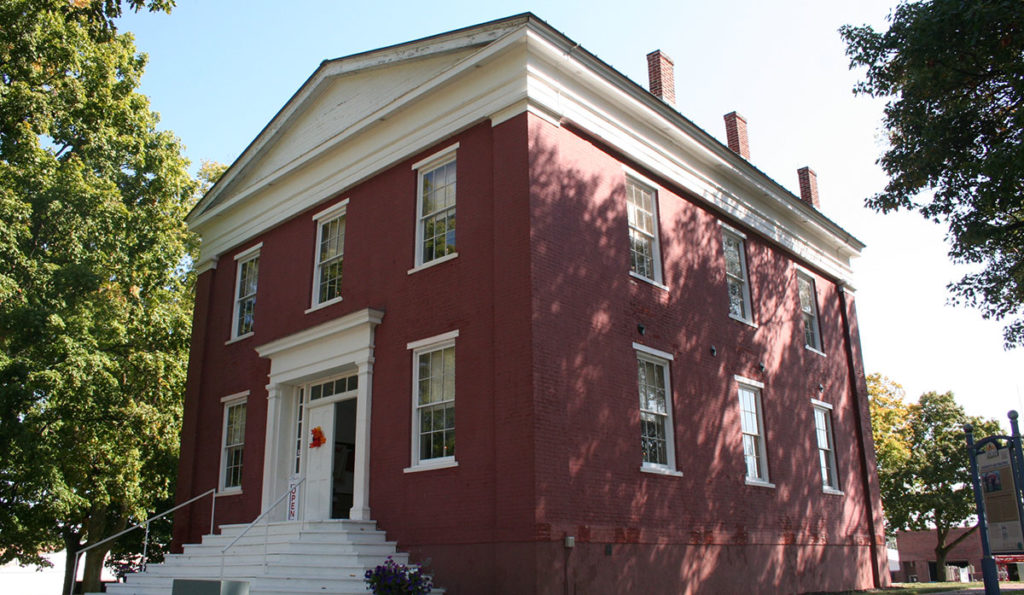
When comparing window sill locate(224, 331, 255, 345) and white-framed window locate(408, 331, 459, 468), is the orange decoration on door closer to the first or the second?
white-framed window locate(408, 331, 459, 468)

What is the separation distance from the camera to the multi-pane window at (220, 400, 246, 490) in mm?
17016

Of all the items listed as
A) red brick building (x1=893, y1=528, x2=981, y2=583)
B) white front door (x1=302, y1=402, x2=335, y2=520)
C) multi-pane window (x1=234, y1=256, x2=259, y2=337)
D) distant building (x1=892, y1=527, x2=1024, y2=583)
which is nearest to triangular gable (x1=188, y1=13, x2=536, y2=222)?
multi-pane window (x1=234, y1=256, x2=259, y2=337)

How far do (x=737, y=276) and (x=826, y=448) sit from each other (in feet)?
16.5

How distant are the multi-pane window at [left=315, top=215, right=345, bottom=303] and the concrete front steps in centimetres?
462

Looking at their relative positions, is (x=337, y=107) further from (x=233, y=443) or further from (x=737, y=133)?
(x=737, y=133)

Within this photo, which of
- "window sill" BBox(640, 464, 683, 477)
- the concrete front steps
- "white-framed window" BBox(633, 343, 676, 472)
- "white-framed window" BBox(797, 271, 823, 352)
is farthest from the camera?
"white-framed window" BBox(797, 271, 823, 352)

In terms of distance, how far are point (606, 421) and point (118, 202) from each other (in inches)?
612

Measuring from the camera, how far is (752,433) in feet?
54.1

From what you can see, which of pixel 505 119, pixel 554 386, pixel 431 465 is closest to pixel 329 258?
pixel 505 119

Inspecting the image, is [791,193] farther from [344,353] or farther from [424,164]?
[344,353]

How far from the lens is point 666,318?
1468cm

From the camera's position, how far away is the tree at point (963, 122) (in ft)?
41.4

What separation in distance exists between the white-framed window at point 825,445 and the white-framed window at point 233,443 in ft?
42.5

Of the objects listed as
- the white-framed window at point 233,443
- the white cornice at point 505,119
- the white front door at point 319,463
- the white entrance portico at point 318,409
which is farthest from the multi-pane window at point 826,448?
the white-framed window at point 233,443
